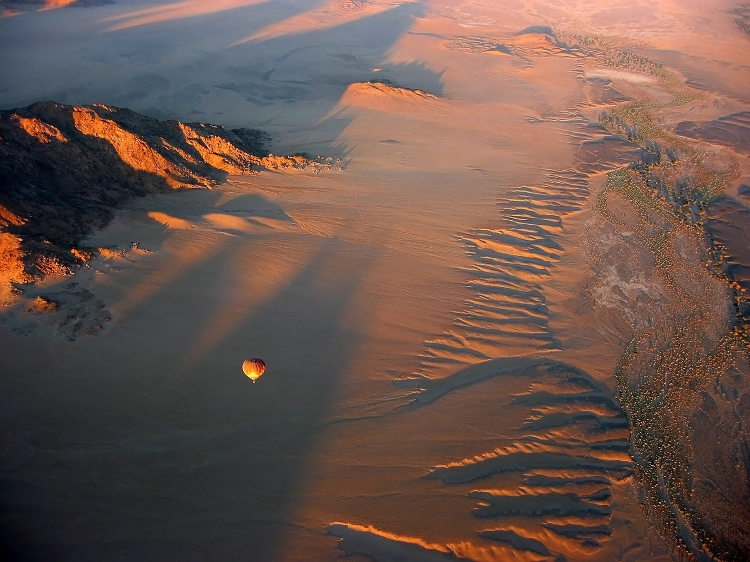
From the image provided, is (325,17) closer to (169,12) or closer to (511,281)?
(169,12)

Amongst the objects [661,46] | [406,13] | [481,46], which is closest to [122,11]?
[406,13]

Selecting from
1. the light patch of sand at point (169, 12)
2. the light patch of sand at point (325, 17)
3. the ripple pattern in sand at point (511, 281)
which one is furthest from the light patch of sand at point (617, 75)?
the light patch of sand at point (169, 12)

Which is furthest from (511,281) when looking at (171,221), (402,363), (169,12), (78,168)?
(169,12)

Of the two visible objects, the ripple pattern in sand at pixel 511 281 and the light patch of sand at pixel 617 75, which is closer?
the ripple pattern in sand at pixel 511 281

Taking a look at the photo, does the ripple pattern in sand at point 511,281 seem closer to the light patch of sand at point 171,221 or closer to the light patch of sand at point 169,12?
the light patch of sand at point 171,221

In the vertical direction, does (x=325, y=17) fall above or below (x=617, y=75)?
above

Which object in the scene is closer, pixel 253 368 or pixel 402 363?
pixel 253 368

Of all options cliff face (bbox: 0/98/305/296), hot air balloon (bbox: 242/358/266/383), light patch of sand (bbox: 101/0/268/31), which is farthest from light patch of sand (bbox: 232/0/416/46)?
hot air balloon (bbox: 242/358/266/383)
